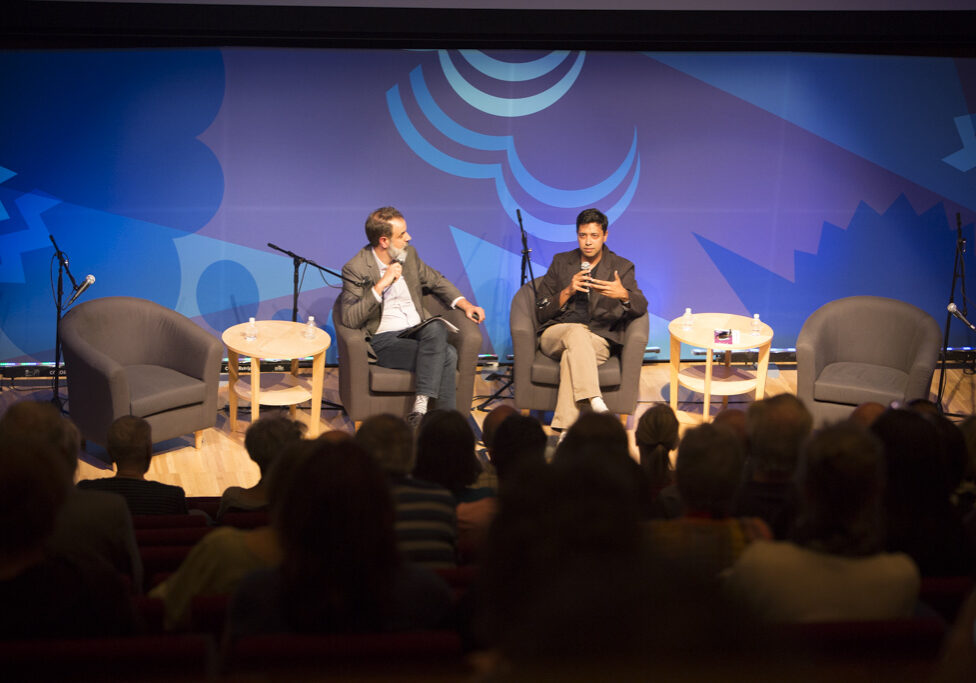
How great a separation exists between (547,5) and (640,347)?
234 cm

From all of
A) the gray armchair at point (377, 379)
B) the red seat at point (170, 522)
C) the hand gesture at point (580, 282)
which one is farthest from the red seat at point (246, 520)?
the hand gesture at point (580, 282)

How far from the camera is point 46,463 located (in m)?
2.03

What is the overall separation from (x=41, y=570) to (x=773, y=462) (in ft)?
6.87

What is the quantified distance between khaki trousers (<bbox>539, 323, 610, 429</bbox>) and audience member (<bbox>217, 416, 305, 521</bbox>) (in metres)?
2.48

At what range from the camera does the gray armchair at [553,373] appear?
5.77 m

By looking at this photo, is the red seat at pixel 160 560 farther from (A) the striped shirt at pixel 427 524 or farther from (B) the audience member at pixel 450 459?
(B) the audience member at pixel 450 459

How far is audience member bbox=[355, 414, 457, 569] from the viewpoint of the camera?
2.66 m

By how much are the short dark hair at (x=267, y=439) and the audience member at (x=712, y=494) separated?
1.38 metres

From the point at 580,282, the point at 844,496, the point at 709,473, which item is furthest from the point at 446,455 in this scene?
the point at 580,282

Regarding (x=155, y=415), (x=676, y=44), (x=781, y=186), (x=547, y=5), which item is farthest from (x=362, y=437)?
(x=781, y=186)

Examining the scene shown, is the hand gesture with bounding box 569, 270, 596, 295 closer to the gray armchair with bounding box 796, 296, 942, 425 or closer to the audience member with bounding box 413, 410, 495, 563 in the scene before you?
the gray armchair with bounding box 796, 296, 942, 425

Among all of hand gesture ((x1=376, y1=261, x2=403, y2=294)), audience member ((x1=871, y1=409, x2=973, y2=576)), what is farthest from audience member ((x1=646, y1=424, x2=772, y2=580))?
hand gesture ((x1=376, y1=261, x2=403, y2=294))

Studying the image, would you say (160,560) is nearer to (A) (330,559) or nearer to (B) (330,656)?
(A) (330,559)

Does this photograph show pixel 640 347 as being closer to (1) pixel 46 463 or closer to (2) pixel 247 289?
(2) pixel 247 289
